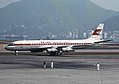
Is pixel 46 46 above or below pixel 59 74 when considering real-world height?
above

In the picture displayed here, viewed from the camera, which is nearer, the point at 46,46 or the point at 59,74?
the point at 59,74

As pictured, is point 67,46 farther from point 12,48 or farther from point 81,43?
point 12,48

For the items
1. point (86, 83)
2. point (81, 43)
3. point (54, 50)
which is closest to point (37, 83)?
point (86, 83)

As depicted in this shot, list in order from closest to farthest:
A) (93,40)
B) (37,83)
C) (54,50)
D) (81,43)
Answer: (37,83), (54,50), (81,43), (93,40)

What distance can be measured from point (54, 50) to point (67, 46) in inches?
140

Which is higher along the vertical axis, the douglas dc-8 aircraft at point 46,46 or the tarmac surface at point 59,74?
the douglas dc-8 aircraft at point 46,46

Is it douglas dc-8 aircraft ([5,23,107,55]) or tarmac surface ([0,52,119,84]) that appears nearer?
tarmac surface ([0,52,119,84])

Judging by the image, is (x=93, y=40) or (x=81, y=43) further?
(x=93, y=40)

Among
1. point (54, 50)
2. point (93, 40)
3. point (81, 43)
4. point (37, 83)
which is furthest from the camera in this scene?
point (93, 40)

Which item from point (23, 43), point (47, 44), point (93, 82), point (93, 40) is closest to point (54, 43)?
point (47, 44)

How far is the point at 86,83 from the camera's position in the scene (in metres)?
33.3

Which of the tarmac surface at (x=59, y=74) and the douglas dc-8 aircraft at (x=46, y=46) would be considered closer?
the tarmac surface at (x=59, y=74)

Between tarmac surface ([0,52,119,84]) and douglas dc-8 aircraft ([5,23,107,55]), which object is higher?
douglas dc-8 aircraft ([5,23,107,55])

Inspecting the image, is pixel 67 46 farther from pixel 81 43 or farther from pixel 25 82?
pixel 25 82
